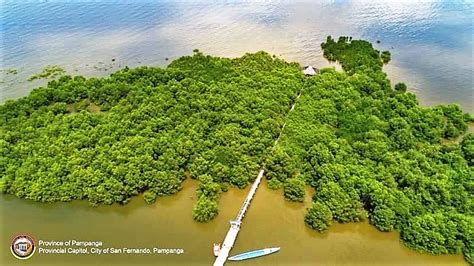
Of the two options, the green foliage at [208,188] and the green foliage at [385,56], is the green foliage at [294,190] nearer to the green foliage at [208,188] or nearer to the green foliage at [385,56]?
the green foliage at [208,188]

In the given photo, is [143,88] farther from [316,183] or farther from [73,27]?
[73,27]

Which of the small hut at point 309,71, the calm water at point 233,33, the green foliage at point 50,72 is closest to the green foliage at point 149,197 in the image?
the calm water at point 233,33

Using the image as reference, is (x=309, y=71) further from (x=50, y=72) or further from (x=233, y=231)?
(x=50, y=72)

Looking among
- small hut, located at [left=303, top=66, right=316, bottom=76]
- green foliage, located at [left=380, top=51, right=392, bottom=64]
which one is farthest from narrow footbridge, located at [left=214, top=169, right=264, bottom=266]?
green foliage, located at [left=380, top=51, right=392, bottom=64]

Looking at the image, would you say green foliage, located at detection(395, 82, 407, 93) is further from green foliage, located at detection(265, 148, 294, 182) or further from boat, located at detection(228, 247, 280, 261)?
boat, located at detection(228, 247, 280, 261)

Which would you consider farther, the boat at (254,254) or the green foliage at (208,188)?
the green foliage at (208,188)

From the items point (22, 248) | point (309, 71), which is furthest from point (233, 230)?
point (309, 71)

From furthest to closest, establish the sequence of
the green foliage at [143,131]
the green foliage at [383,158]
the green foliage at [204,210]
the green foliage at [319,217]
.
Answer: the green foliage at [143,131] → the green foliage at [204,210] → the green foliage at [319,217] → the green foliage at [383,158]
